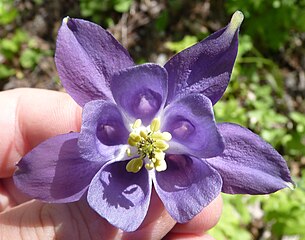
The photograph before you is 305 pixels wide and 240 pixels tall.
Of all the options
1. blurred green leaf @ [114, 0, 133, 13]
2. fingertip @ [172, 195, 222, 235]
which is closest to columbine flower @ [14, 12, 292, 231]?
fingertip @ [172, 195, 222, 235]

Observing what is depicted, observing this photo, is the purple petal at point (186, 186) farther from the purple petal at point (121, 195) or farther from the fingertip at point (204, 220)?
the fingertip at point (204, 220)

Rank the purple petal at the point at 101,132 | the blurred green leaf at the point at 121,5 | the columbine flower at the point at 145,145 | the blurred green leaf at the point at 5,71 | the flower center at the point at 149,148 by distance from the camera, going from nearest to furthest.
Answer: the purple petal at the point at 101,132 < the columbine flower at the point at 145,145 < the flower center at the point at 149,148 < the blurred green leaf at the point at 5,71 < the blurred green leaf at the point at 121,5

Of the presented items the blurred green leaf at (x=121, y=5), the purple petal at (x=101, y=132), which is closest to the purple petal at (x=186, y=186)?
the purple petal at (x=101, y=132)

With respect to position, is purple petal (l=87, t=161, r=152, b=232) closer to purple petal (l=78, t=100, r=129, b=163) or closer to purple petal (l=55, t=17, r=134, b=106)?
purple petal (l=78, t=100, r=129, b=163)

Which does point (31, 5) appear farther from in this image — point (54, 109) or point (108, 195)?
point (108, 195)

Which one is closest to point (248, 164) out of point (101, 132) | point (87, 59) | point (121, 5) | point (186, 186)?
point (186, 186)

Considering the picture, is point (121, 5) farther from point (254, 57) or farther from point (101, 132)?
point (101, 132)
